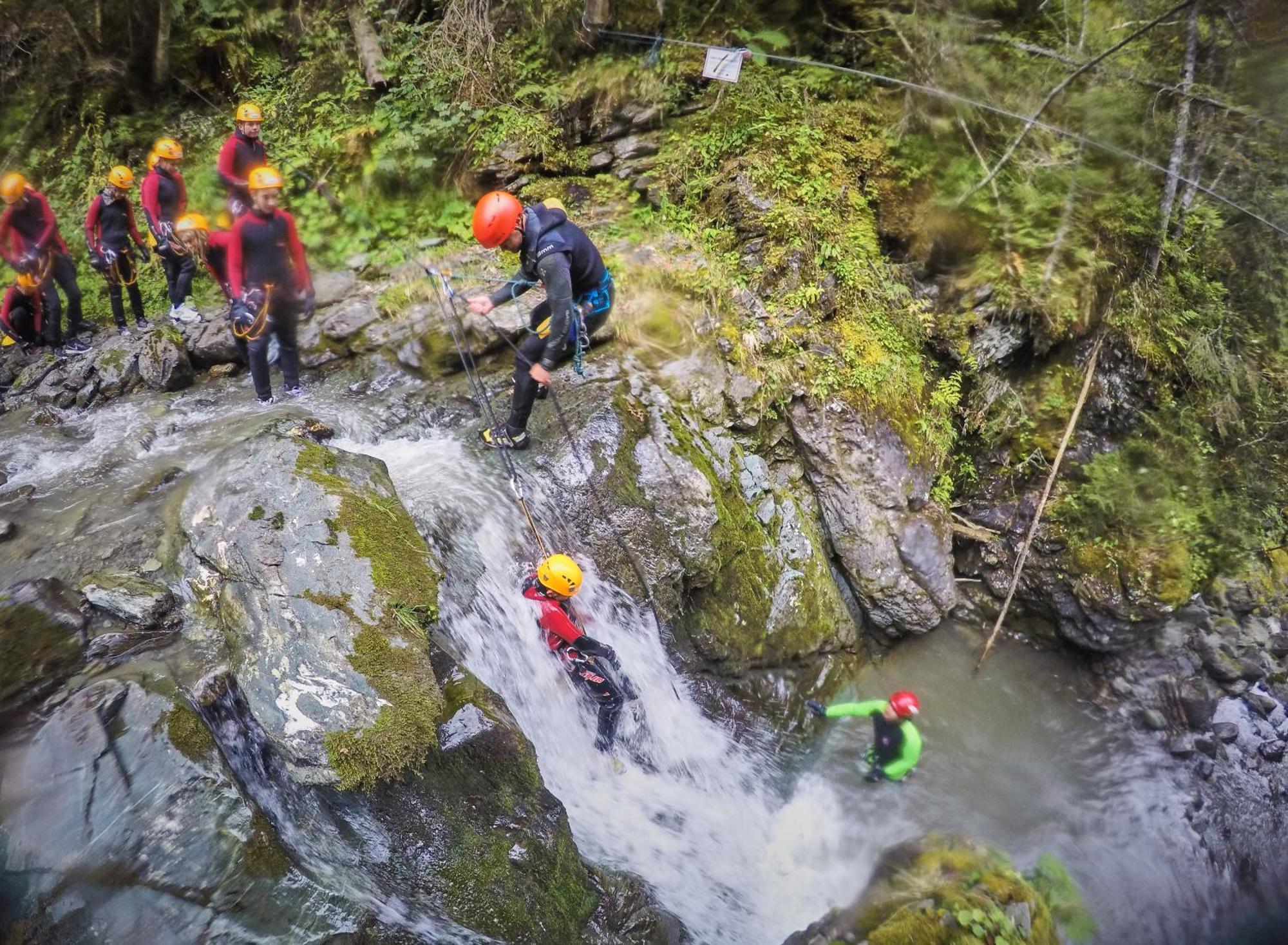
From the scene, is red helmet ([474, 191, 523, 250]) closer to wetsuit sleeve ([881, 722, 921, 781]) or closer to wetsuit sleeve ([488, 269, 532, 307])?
wetsuit sleeve ([488, 269, 532, 307])

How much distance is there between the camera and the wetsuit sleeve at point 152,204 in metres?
7.18

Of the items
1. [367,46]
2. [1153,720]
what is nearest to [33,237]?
[367,46]

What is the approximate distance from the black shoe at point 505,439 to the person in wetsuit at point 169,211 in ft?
14.0

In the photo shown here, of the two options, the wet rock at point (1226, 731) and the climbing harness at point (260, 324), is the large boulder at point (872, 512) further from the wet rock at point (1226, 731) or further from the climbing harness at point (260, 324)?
the climbing harness at point (260, 324)

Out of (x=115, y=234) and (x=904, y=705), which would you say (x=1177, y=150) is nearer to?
(x=904, y=705)

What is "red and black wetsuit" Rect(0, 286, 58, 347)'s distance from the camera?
7.43m

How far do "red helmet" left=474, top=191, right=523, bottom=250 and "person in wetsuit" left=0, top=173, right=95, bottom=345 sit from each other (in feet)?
18.3

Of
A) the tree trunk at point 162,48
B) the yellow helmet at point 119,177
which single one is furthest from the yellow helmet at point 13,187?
the tree trunk at point 162,48

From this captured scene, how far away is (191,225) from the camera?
7207 millimetres

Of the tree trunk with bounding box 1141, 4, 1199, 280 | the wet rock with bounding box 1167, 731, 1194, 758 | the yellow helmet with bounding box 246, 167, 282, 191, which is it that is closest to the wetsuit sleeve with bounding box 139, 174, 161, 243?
the yellow helmet with bounding box 246, 167, 282, 191

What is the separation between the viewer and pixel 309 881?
3.63 meters

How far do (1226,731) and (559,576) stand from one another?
7.69 meters

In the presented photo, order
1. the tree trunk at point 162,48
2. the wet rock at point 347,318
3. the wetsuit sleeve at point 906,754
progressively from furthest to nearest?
1. the tree trunk at point 162,48
2. the wet rock at point 347,318
3. the wetsuit sleeve at point 906,754

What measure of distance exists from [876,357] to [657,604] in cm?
380
